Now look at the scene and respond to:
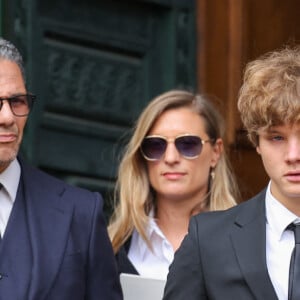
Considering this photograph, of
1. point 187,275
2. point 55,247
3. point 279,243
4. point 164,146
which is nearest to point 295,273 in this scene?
point 279,243

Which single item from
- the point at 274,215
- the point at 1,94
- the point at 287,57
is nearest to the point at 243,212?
the point at 274,215

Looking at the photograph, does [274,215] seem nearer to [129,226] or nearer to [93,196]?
[93,196]

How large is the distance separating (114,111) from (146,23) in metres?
0.53

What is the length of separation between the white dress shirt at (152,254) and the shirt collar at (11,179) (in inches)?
32.6

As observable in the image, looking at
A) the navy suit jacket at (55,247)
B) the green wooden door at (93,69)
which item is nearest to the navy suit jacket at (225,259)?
the navy suit jacket at (55,247)

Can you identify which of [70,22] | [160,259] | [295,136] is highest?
[70,22]

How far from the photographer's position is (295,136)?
504 cm

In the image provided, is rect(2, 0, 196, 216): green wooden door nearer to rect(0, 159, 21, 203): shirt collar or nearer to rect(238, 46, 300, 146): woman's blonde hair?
rect(0, 159, 21, 203): shirt collar

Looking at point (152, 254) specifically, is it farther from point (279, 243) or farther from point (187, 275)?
point (279, 243)

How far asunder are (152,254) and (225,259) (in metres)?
1.23

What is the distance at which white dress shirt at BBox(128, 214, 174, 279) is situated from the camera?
6316mm

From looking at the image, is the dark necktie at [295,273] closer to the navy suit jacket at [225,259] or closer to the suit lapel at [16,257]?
the navy suit jacket at [225,259]

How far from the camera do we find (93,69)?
7996 mm

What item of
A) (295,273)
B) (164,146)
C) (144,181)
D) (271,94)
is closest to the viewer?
(295,273)
